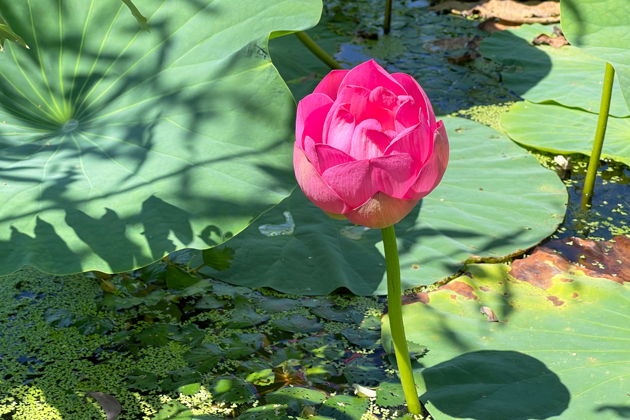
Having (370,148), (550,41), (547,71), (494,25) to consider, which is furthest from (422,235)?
(494,25)

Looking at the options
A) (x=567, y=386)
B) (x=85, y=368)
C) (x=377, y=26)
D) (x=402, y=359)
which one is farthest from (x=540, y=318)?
(x=377, y=26)

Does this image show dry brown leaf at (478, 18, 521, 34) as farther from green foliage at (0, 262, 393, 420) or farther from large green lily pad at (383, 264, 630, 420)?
green foliage at (0, 262, 393, 420)

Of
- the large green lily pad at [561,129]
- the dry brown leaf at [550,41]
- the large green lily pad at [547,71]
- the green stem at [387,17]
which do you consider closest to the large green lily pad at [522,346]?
the large green lily pad at [561,129]

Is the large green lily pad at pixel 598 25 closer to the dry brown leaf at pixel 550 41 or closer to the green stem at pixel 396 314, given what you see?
the green stem at pixel 396 314

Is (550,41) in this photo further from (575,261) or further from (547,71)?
(575,261)

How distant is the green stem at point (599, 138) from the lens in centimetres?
200

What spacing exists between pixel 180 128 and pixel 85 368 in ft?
1.68

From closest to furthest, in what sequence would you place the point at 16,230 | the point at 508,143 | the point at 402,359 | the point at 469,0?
the point at 402,359 < the point at 16,230 < the point at 508,143 < the point at 469,0

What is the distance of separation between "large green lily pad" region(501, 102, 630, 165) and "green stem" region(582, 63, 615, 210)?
16 cm

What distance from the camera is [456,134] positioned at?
7.93ft

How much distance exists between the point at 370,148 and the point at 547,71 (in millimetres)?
1882

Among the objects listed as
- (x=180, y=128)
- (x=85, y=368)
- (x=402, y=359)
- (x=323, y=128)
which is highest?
(x=323, y=128)

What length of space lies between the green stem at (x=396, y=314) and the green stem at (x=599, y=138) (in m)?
1.03

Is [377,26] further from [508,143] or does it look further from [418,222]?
[418,222]
